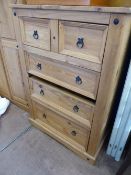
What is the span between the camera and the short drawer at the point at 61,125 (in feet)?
3.60

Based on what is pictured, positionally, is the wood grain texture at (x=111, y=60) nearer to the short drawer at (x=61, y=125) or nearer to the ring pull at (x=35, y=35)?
the short drawer at (x=61, y=125)

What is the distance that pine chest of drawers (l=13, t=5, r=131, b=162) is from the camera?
67cm

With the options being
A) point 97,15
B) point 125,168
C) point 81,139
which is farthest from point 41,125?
point 97,15

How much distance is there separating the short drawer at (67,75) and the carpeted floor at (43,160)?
64cm

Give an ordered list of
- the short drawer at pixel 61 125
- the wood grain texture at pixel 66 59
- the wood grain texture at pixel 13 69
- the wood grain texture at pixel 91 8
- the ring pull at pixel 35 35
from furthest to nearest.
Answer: the wood grain texture at pixel 13 69 < the short drawer at pixel 61 125 < the ring pull at pixel 35 35 < the wood grain texture at pixel 66 59 < the wood grain texture at pixel 91 8

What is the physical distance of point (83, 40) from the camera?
745mm

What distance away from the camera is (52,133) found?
52.1 inches

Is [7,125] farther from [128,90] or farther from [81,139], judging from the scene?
[128,90]

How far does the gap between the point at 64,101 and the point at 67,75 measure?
217mm

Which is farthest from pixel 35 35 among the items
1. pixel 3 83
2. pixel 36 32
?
pixel 3 83

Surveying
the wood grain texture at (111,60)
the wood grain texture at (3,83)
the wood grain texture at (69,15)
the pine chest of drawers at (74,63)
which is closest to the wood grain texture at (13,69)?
the wood grain texture at (3,83)

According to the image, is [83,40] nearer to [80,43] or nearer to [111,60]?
[80,43]

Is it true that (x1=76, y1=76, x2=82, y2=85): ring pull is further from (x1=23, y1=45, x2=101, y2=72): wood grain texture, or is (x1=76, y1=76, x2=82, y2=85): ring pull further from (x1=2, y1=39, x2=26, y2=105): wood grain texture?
(x1=2, y1=39, x2=26, y2=105): wood grain texture

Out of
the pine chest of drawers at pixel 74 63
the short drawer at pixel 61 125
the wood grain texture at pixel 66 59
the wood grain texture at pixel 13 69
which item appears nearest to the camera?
the pine chest of drawers at pixel 74 63
